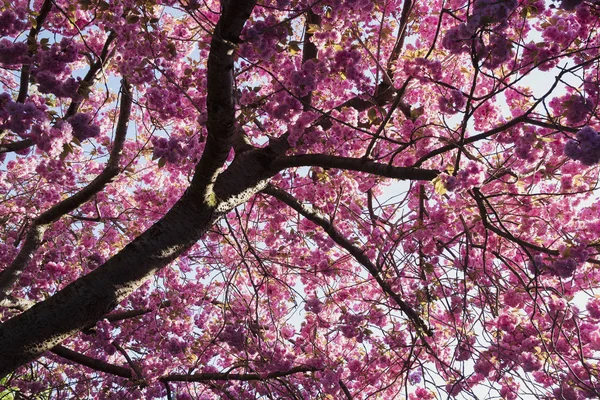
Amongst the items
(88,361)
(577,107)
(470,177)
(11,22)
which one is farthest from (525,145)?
(88,361)

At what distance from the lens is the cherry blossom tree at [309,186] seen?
2738 millimetres

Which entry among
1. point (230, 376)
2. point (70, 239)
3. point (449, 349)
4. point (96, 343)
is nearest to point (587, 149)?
point (230, 376)

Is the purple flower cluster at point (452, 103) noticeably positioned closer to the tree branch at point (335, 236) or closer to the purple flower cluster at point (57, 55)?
the tree branch at point (335, 236)

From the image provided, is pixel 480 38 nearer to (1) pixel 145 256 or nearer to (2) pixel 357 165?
(2) pixel 357 165

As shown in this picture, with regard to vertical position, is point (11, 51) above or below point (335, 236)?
above

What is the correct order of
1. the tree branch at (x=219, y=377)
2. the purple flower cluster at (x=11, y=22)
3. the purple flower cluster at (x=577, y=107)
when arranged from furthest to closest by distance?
the tree branch at (x=219, y=377) → the purple flower cluster at (x=11, y=22) → the purple flower cluster at (x=577, y=107)

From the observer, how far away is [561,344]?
14.5 feet

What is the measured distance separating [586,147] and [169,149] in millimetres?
2622

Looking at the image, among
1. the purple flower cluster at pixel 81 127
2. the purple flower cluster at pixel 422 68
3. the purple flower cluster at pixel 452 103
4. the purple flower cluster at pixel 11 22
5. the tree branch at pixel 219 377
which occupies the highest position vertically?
the purple flower cluster at pixel 11 22

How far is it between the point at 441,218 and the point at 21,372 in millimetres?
5755

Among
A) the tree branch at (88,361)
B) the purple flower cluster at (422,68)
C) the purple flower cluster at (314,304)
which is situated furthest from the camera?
the purple flower cluster at (314,304)

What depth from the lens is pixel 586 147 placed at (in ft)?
7.54

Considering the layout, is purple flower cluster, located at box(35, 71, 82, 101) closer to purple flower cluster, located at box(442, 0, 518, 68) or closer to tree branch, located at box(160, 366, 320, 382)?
purple flower cluster, located at box(442, 0, 518, 68)

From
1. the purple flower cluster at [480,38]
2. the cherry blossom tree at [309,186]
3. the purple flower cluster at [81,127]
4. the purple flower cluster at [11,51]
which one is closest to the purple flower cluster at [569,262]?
the cherry blossom tree at [309,186]
